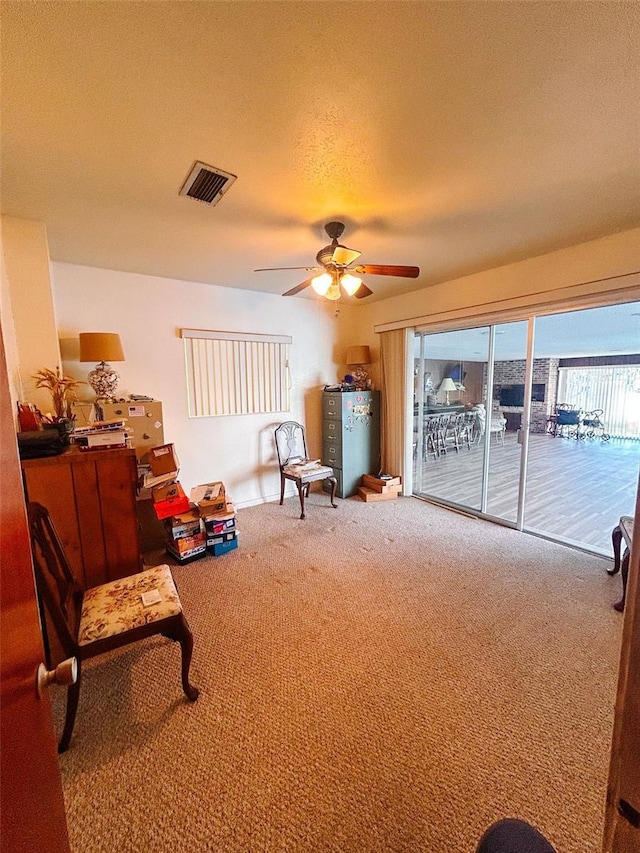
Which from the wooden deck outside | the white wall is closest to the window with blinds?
the white wall

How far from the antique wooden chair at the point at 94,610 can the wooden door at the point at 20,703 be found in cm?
71

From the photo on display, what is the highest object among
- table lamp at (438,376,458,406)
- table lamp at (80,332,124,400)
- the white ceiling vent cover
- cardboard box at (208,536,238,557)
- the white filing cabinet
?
the white ceiling vent cover

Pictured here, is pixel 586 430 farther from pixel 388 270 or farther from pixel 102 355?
pixel 102 355

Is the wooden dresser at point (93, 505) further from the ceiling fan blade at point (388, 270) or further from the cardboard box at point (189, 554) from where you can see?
the ceiling fan blade at point (388, 270)

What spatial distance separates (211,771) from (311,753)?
386mm

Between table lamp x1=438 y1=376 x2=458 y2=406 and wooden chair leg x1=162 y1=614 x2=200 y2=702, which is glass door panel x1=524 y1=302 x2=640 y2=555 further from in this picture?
wooden chair leg x1=162 y1=614 x2=200 y2=702

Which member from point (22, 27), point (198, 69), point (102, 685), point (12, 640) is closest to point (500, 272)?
point (198, 69)

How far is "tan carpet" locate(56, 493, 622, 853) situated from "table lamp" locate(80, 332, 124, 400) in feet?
5.88

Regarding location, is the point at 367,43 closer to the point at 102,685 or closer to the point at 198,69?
the point at 198,69

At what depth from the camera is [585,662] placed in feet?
5.78

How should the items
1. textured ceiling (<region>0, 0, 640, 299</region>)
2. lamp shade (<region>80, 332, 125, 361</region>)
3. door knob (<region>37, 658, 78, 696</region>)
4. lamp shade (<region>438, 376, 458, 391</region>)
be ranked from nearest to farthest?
door knob (<region>37, 658, 78, 696</region>) < textured ceiling (<region>0, 0, 640, 299</region>) < lamp shade (<region>80, 332, 125, 361</region>) < lamp shade (<region>438, 376, 458, 391</region>)

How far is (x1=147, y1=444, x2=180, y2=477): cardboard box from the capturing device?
2.89m

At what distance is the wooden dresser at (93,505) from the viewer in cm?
174

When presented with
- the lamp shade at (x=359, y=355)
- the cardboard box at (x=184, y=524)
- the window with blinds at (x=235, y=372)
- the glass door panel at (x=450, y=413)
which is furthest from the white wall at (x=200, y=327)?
the glass door panel at (x=450, y=413)
